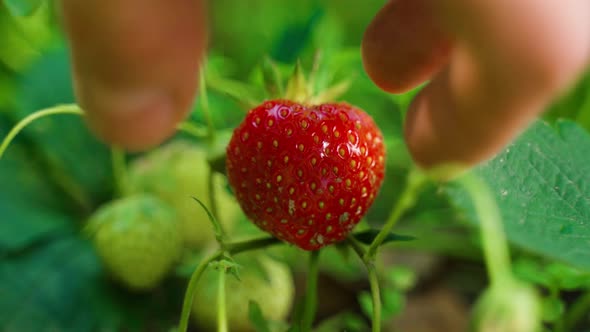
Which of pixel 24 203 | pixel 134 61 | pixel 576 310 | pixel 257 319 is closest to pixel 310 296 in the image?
pixel 257 319

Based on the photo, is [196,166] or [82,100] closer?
[82,100]

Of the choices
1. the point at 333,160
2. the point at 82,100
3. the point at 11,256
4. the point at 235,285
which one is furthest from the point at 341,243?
the point at 11,256

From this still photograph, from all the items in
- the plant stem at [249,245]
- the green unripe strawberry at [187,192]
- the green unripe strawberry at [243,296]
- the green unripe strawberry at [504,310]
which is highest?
the green unripe strawberry at [504,310]

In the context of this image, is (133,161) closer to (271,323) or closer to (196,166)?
(196,166)

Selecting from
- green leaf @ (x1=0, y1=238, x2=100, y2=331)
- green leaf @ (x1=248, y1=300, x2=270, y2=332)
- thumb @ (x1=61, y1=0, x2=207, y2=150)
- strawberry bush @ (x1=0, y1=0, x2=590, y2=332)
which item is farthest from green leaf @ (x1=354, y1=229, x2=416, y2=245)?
green leaf @ (x1=0, y1=238, x2=100, y2=331)

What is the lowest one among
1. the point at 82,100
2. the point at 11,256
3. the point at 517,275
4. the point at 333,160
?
the point at 11,256

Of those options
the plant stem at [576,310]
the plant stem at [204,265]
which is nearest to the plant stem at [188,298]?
the plant stem at [204,265]

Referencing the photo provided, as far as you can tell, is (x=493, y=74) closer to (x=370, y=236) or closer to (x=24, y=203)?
(x=370, y=236)

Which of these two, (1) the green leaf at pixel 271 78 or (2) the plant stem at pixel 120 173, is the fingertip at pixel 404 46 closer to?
(1) the green leaf at pixel 271 78
